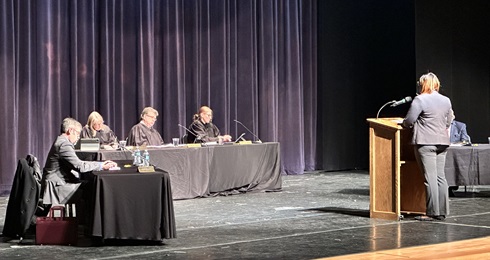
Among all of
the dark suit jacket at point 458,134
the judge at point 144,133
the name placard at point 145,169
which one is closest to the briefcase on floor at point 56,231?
the name placard at point 145,169

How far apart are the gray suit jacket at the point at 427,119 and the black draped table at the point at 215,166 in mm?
2865

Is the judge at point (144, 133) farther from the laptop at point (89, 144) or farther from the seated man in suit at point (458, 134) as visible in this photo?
the seated man in suit at point (458, 134)

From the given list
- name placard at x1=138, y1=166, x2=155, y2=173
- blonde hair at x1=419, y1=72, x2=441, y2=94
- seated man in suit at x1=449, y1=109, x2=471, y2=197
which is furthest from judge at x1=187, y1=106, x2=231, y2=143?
name placard at x1=138, y1=166, x2=155, y2=173

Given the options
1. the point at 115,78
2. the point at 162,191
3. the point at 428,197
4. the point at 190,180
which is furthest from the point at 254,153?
the point at 162,191

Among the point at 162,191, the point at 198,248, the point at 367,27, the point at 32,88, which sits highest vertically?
the point at 367,27

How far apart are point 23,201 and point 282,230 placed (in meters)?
2.07

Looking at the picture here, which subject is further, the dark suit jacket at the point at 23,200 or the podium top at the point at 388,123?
the podium top at the point at 388,123

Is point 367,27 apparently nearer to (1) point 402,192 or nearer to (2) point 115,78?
(2) point 115,78

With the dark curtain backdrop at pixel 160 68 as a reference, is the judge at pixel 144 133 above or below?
below

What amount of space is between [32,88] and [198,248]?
4.99 meters

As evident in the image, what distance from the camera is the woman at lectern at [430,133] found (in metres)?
7.22

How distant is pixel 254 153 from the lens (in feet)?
33.3

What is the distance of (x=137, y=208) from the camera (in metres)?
6.09

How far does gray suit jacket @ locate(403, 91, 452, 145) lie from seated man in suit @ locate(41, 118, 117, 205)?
8.32 feet
